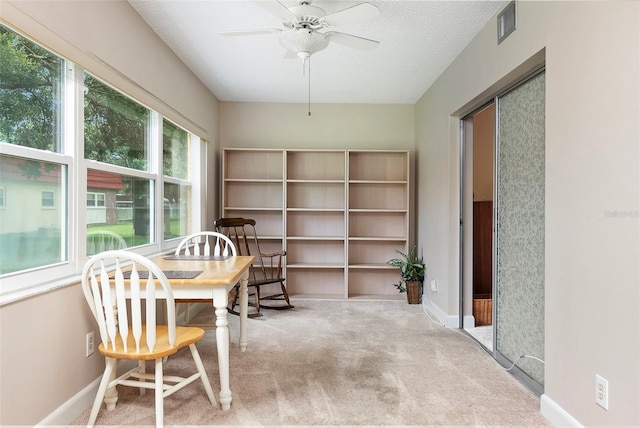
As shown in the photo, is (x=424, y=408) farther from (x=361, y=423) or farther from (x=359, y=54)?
(x=359, y=54)

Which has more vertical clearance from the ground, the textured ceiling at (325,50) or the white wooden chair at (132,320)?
the textured ceiling at (325,50)

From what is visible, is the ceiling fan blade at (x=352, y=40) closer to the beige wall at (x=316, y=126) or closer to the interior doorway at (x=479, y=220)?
the interior doorway at (x=479, y=220)

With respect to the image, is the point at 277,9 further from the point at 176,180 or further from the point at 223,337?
the point at 176,180

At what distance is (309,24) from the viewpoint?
217 cm

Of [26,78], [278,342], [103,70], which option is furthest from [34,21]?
[278,342]

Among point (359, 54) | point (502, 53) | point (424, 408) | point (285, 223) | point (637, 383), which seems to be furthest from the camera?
point (285, 223)

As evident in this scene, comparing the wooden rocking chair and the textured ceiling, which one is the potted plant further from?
the textured ceiling

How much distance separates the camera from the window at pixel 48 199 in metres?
1.78

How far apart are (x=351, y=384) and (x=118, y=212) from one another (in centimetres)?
195

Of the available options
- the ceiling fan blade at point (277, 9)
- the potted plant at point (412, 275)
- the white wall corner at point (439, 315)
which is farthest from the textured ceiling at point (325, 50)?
the white wall corner at point (439, 315)

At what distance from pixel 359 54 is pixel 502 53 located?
46.7 inches

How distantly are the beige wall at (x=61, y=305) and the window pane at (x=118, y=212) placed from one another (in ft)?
1.61

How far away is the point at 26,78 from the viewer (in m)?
1.68

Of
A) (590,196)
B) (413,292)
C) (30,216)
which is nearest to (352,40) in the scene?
(590,196)
